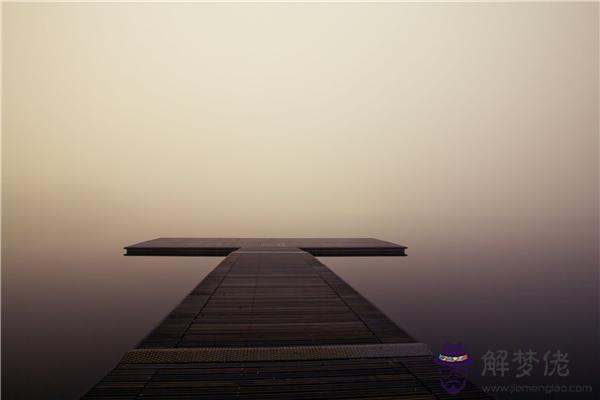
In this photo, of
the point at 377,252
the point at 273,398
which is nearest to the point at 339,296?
the point at 273,398

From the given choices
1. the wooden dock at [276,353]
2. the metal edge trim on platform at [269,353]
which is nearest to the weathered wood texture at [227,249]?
the wooden dock at [276,353]

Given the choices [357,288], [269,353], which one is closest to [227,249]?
[357,288]

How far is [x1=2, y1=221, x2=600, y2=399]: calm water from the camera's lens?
5609 millimetres

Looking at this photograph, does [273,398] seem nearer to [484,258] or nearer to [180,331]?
[180,331]

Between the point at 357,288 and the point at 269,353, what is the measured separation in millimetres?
6512

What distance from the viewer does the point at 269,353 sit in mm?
2895

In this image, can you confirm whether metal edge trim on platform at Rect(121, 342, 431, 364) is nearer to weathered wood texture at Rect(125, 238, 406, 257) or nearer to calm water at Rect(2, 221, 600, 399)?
calm water at Rect(2, 221, 600, 399)

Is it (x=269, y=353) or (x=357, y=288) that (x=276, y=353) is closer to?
(x=269, y=353)

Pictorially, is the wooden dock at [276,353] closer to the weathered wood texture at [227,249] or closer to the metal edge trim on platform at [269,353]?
the metal edge trim on platform at [269,353]

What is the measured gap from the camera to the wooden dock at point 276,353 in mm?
2336

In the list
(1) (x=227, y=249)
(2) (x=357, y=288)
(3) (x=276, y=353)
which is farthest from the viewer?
(1) (x=227, y=249)

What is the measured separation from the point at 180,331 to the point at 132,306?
19.0 ft

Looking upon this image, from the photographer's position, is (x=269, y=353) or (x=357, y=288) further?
(x=357, y=288)

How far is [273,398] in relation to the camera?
2244 mm
